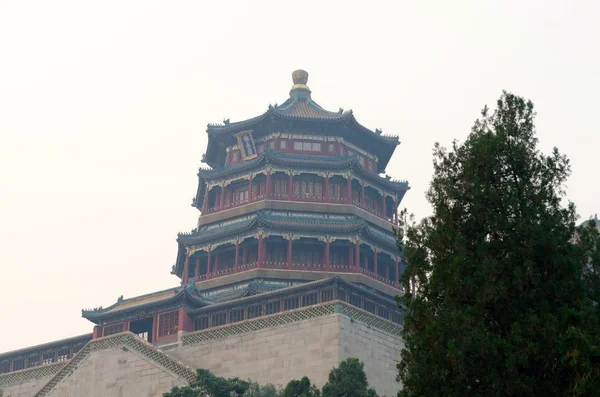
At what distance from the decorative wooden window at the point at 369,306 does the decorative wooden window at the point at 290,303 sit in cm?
293

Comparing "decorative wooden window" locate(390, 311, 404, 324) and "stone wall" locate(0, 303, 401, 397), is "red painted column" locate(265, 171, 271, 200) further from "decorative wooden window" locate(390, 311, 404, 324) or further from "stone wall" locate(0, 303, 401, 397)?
"decorative wooden window" locate(390, 311, 404, 324)

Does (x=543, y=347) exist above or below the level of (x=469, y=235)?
below

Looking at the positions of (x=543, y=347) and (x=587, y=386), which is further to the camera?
(x=543, y=347)

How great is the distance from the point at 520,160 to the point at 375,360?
84.7ft

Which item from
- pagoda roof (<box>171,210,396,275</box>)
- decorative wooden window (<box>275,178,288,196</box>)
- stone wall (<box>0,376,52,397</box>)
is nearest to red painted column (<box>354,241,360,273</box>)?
pagoda roof (<box>171,210,396,275</box>)

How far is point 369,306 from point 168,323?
8999 millimetres

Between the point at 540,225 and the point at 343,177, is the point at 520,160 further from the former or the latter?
the point at 343,177

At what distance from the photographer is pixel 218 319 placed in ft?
157

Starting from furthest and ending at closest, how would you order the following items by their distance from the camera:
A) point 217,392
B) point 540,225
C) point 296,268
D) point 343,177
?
1. point 343,177
2. point 296,268
3. point 217,392
4. point 540,225

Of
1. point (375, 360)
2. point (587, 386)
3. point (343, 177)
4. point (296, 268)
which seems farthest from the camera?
point (343, 177)

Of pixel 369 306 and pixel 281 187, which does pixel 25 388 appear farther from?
pixel 369 306

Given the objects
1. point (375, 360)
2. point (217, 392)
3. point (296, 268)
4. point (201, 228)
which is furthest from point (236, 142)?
point (217, 392)

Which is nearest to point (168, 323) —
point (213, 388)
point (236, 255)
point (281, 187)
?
point (236, 255)

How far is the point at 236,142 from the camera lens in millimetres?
58469
